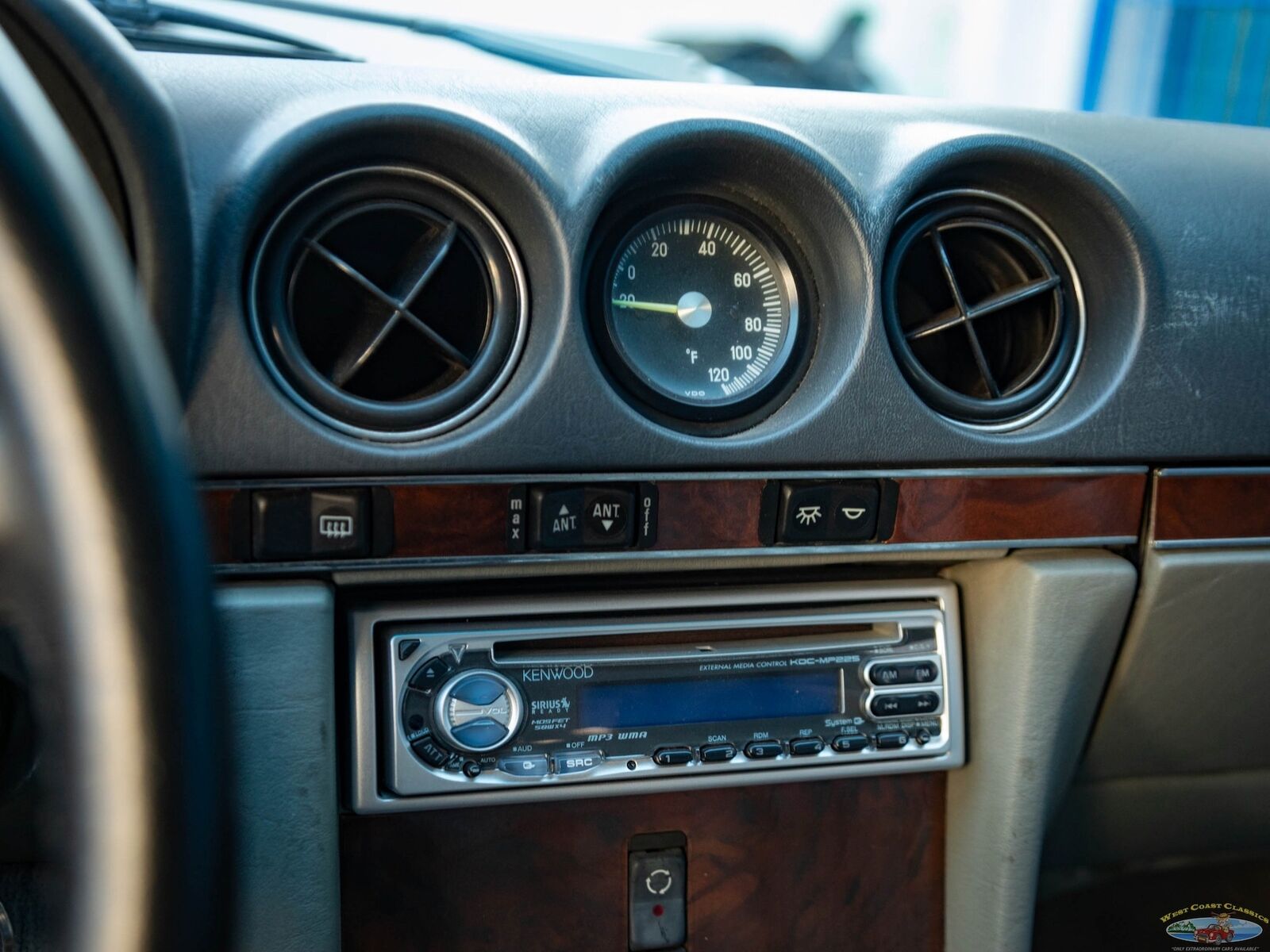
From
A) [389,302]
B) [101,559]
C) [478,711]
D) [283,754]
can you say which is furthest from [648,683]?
[101,559]

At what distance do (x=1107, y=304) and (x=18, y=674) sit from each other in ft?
4.09

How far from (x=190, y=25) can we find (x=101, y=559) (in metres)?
1.11

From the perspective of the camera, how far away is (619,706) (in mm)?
1367

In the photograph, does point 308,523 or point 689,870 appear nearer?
point 308,523

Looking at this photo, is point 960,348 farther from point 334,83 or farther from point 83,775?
point 83,775

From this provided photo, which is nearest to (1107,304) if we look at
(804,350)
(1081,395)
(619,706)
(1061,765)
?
(1081,395)

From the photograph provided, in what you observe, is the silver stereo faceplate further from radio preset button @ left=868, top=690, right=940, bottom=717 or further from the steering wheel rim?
the steering wheel rim

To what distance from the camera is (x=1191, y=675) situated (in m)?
1.53

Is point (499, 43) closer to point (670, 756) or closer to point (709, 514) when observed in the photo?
point (709, 514)

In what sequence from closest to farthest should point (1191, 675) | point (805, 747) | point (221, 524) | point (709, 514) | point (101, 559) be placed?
point (101, 559) → point (221, 524) → point (709, 514) → point (805, 747) → point (1191, 675)

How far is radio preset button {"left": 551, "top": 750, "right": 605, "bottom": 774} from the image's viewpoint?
4.40ft

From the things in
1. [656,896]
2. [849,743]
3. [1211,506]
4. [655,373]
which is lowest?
[656,896]

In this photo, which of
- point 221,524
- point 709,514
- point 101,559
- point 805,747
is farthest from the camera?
point 805,747

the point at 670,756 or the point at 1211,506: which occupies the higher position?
the point at 1211,506
